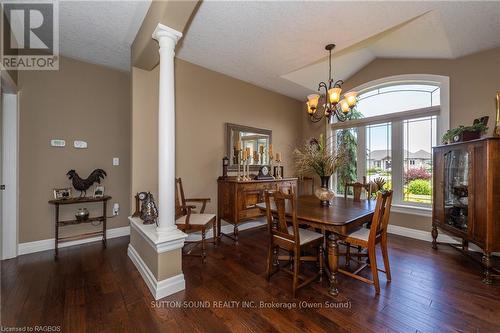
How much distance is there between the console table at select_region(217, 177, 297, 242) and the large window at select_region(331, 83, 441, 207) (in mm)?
1959

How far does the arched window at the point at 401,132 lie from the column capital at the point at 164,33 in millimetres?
3429

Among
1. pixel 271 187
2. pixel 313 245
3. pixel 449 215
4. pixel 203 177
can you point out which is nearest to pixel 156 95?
pixel 203 177

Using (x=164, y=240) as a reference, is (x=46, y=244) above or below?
below

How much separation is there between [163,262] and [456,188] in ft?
12.1

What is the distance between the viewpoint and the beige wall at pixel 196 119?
282 cm

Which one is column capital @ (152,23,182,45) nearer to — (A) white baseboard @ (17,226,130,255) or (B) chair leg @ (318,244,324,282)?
(B) chair leg @ (318,244,324,282)

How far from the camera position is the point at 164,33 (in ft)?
6.66

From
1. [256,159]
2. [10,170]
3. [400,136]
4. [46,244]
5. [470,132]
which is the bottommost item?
[46,244]

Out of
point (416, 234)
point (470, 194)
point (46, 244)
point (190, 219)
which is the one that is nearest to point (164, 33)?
point (190, 219)

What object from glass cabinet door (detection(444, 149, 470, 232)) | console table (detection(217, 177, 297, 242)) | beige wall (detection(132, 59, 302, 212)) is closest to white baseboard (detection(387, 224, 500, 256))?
glass cabinet door (detection(444, 149, 470, 232))

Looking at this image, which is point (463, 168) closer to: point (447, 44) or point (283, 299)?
point (447, 44)

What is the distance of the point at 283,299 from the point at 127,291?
1469 millimetres

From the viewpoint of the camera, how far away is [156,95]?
2951mm

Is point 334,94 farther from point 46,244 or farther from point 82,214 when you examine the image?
point 46,244
